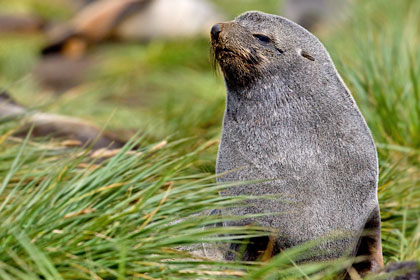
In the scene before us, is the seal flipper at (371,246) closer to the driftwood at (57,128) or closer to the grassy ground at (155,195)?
the grassy ground at (155,195)

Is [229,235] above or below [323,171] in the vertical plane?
below

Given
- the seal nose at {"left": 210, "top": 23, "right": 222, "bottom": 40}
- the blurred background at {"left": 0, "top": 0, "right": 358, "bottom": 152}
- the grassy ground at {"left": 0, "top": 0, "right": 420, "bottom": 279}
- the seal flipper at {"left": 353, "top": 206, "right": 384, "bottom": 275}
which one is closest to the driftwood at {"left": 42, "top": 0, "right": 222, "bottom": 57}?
the blurred background at {"left": 0, "top": 0, "right": 358, "bottom": 152}

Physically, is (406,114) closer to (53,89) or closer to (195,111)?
(195,111)

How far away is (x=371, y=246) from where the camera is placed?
252 cm

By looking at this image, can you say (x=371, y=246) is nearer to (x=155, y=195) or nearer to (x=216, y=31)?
(x=155, y=195)

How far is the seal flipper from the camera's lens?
2.49 meters

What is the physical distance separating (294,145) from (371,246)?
1.73ft

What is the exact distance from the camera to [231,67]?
2457mm

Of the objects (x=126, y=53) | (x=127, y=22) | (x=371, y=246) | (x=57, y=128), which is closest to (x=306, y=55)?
(x=371, y=246)

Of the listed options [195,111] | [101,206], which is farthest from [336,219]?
[195,111]

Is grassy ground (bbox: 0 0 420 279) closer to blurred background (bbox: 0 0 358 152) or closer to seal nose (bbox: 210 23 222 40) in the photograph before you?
seal nose (bbox: 210 23 222 40)

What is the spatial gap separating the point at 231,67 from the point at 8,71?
25.5 feet

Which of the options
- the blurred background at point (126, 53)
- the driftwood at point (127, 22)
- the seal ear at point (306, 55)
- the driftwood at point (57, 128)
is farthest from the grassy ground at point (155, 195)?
the driftwood at point (127, 22)

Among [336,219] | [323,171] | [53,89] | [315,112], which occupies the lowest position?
[53,89]
